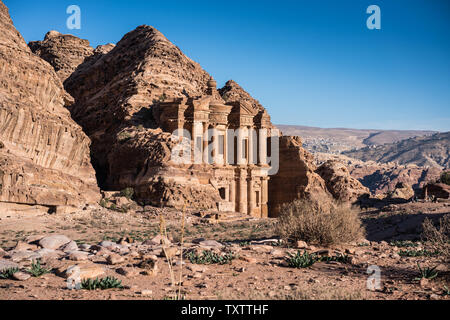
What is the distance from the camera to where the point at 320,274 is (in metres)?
9.98

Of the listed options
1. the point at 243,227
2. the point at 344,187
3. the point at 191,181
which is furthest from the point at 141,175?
the point at 344,187

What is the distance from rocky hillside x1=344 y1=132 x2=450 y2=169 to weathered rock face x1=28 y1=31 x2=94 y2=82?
12372cm

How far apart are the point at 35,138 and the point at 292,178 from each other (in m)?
28.9

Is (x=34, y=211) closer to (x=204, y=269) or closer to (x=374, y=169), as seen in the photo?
(x=204, y=269)

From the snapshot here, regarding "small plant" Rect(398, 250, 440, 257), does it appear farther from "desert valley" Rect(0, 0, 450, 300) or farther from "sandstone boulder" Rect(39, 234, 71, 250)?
"sandstone boulder" Rect(39, 234, 71, 250)

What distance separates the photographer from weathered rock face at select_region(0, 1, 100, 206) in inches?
933

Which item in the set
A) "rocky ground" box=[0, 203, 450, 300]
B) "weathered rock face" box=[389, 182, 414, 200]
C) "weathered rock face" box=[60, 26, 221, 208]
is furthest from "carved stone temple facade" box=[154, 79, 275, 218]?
"rocky ground" box=[0, 203, 450, 300]

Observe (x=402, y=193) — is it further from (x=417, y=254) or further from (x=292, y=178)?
(x=417, y=254)

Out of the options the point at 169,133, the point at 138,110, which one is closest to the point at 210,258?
the point at 169,133

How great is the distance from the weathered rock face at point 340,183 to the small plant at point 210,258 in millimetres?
35139

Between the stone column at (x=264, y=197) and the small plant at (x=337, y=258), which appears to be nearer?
the small plant at (x=337, y=258)

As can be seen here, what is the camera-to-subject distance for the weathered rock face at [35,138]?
77.8 feet

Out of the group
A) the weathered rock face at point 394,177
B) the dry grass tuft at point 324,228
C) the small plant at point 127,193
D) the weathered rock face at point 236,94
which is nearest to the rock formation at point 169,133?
the weathered rock face at point 236,94

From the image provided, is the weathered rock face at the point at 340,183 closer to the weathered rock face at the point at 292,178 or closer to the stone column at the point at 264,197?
the weathered rock face at the point at 292,178
